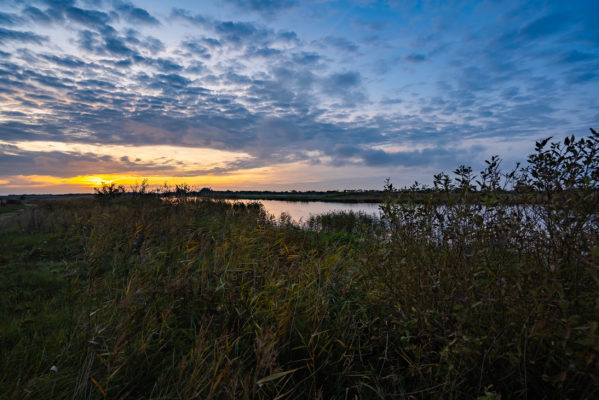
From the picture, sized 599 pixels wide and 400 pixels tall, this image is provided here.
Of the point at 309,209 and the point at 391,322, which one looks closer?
the point at 391,322

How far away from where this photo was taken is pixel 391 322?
10.7 feet

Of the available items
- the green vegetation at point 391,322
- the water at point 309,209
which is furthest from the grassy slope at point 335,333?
the water at point 309,209

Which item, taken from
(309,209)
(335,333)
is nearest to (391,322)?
(335,333)

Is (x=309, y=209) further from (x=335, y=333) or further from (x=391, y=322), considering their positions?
(x=335, y=333)

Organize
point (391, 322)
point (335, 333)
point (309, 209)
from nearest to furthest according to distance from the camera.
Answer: point (335, 333) < point (391, 322) < point (309, 209)

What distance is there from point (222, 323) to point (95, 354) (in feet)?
3.77

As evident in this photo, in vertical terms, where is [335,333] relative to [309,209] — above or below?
above

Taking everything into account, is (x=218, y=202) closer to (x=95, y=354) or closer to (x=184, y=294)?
(x=184, y=294)

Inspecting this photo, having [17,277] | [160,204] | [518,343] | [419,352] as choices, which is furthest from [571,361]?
[160,204]

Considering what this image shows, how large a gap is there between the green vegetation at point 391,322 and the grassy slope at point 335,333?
0.07ft

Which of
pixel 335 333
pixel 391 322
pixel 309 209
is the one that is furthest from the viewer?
pixel 309 209

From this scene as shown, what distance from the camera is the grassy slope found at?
2125mm

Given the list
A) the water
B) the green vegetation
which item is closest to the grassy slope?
the green vegetation

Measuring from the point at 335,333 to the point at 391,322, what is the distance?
737mm
